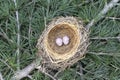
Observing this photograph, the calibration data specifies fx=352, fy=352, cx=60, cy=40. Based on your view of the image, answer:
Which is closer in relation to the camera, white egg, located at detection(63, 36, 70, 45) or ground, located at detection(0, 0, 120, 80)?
ground, located at detection(0, 0, 120, 80)

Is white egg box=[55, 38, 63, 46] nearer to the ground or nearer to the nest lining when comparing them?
the nest lining

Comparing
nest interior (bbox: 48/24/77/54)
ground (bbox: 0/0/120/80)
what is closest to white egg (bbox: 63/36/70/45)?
nest interior (bbox: 48/24/77/54)

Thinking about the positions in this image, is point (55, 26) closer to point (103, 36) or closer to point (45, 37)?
point (45, 37)

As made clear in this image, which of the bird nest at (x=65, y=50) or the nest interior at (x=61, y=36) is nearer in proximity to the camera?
the bird nest at (x=65, y=50)

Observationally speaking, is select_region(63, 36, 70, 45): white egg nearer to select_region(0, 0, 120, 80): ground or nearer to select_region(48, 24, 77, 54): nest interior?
select_region(48, 24, 77, 54): nest interior

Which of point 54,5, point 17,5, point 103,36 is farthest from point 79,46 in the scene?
point 17,5

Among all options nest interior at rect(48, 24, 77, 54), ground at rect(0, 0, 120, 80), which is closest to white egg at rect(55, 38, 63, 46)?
nest interior at rect(48, 24, 77, 54)

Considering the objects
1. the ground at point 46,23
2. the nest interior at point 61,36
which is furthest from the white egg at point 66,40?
the ground at point 46,23

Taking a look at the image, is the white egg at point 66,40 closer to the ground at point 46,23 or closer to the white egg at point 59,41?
the white egg at point 59,41
